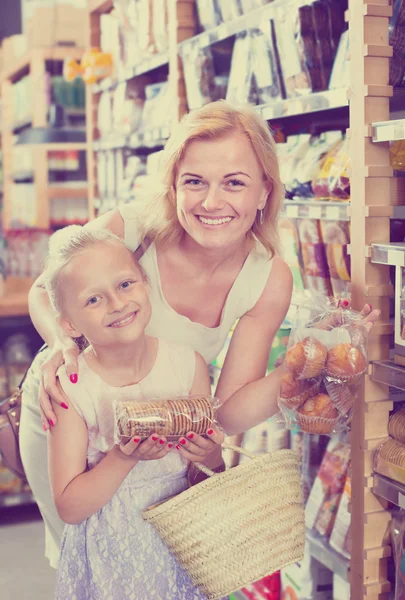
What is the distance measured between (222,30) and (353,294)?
3.79 feet

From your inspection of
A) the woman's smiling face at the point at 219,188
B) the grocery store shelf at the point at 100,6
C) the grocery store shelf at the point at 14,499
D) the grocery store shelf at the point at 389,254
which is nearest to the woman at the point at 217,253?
the woman's smiling face at the point at 219,188

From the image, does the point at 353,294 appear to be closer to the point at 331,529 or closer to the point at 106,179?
the point at 331,529

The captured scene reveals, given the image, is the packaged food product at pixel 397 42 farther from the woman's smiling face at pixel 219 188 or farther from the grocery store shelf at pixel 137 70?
the grocery store shelf at pixel 137 70

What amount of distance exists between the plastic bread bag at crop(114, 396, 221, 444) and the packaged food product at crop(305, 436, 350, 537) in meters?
0.95

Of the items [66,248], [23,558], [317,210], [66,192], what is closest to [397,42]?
[317,210]

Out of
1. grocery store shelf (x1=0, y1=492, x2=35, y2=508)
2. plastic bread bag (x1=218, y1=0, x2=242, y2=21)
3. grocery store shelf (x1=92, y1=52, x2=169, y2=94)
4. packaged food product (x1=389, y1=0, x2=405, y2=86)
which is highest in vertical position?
plastic bread bag (x1=218, y1=0, x2=242, y2=21)

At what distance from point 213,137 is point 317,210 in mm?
513

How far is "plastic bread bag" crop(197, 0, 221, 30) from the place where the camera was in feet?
9.60

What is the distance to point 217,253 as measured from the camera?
6.65 ft

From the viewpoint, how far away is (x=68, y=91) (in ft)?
17.9

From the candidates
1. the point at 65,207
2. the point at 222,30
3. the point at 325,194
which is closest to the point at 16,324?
the point at 65,207

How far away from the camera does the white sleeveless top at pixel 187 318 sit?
Result: 2025 mm

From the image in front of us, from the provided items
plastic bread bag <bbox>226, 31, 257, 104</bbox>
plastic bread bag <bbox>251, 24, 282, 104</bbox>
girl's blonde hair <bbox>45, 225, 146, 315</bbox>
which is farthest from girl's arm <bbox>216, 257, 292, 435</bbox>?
plastic bread bag <bbox>226, 31, 257, 104</bbox>

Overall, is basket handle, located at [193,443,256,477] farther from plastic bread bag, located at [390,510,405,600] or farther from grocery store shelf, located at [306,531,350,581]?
grocery store shelf, located at [306,531,350,581]
